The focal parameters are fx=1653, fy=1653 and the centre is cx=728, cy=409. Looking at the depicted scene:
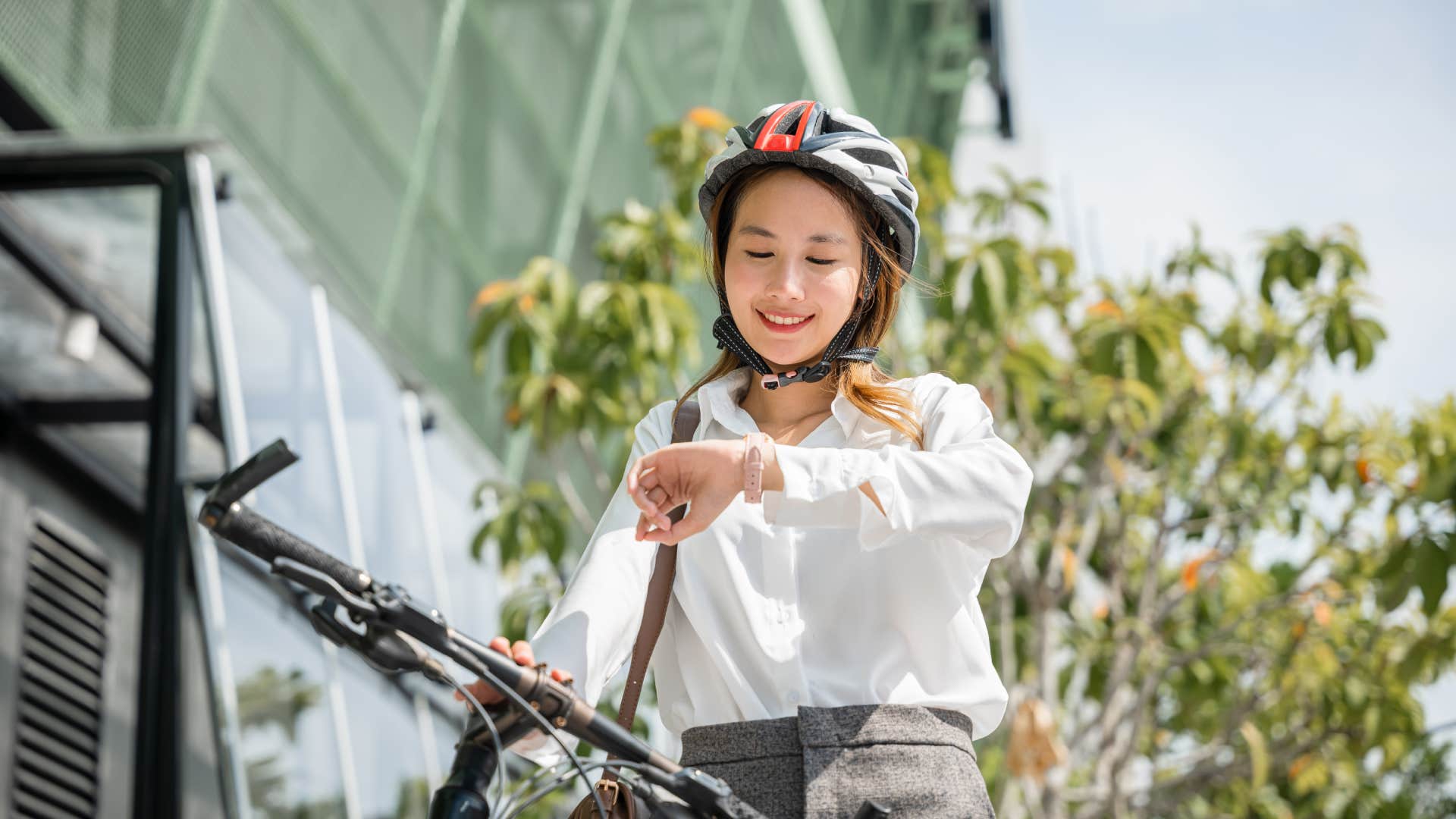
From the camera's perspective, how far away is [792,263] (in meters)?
1.96

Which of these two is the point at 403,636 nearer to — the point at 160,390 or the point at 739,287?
the point at 739,287

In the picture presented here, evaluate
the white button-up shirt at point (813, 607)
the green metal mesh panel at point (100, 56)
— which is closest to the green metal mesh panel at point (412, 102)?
the green metal mesh panel at point (100, 56)

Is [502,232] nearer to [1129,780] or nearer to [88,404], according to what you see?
[88,404]

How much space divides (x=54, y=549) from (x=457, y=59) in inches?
112

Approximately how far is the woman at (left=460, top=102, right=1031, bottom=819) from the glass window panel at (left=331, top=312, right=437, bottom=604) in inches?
181

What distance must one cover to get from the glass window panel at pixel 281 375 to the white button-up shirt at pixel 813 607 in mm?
3482

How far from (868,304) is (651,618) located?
0.48m

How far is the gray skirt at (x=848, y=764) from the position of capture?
1750 mm

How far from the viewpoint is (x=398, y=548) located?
282 inches

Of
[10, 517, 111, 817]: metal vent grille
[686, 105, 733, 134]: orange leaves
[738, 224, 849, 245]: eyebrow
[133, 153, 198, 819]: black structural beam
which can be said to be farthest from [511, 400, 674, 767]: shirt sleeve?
[686, 105, 733, 134]: orange leaves

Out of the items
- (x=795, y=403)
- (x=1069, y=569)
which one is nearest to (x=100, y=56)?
(x=795, y=403)

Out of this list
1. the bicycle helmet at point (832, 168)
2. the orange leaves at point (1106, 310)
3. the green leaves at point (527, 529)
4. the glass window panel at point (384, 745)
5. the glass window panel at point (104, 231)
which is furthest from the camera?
the glass window panel at point (384, 745)

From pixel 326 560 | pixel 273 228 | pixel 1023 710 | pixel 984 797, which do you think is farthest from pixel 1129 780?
pixel 326 560

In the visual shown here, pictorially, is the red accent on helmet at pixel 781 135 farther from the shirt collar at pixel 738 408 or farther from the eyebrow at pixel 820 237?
the shirt collar at pixel 738 408
